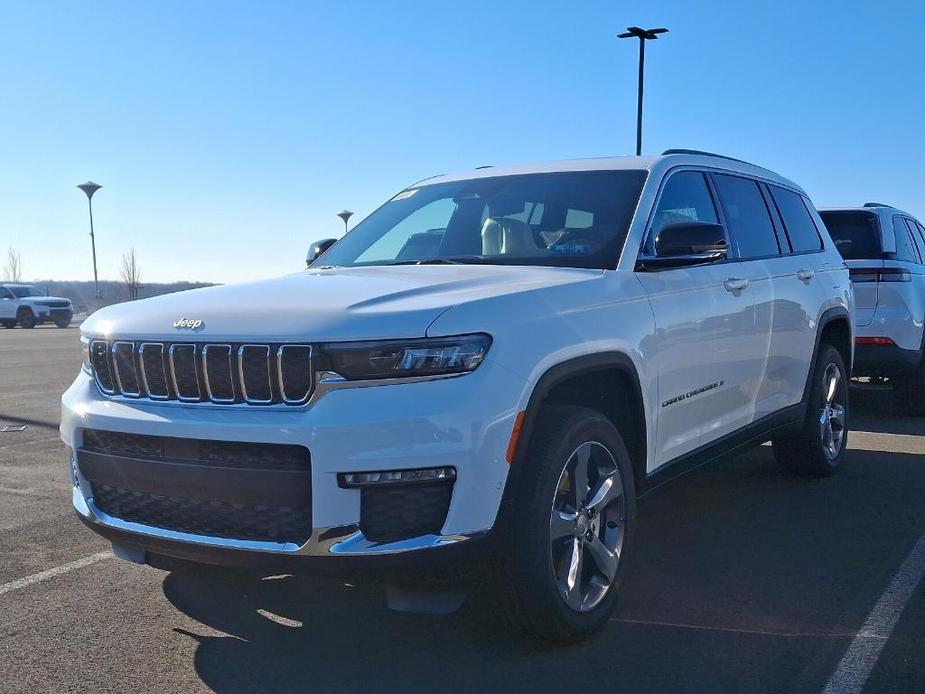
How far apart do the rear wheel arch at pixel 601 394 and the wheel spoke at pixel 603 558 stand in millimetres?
454

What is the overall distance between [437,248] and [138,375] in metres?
1.74

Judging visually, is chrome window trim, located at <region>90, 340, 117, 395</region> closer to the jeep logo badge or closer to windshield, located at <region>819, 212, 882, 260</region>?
the jeep logo badge

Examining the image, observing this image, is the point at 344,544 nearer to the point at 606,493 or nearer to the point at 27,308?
the point at 606,493

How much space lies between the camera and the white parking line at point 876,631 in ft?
10.3

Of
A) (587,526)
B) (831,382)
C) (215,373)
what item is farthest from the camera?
(831,382)

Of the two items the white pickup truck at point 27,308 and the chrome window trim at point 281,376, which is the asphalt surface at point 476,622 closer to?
the chrome window trim at point 281,376

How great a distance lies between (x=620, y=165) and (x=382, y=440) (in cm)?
236

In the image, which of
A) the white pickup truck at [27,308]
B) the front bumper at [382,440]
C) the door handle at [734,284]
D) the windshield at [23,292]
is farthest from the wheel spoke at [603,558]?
the windshield at [23,292]

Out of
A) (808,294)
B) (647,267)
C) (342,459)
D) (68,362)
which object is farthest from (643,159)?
(68,362)

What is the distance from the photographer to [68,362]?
1583 cm

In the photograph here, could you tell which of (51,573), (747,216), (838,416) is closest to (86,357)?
(51,573)

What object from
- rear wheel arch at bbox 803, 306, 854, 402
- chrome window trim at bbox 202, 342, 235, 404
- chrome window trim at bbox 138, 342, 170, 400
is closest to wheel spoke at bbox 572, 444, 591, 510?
chrome window trim at bbox 202, 342, 235, 404

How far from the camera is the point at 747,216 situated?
17.6 ft

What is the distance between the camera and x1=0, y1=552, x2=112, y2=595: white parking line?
414 centimetres
